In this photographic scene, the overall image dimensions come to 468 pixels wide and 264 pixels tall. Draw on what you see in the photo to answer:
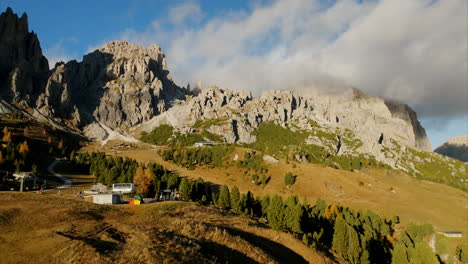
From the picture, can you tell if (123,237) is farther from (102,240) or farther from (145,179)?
(145,179)

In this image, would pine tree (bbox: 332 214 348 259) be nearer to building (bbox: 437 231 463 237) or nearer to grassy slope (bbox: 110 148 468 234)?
grassy slope (bbox: 110 148 468 234)

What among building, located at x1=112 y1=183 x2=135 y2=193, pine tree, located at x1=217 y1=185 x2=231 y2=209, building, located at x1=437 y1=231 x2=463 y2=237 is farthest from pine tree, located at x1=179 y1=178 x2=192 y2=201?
building, located at x1=437 y1=231 x2=463 y2=237

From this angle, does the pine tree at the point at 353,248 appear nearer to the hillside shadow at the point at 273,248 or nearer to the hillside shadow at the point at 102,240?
the hillside shadow at the point at 273,248

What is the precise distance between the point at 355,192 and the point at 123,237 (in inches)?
3960

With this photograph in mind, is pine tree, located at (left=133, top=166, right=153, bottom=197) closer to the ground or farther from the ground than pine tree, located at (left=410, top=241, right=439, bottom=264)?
farther from the ground

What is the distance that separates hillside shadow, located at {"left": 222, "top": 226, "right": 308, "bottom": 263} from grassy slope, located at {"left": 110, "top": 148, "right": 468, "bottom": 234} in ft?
199

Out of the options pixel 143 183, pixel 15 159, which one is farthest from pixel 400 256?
pixel 15 159

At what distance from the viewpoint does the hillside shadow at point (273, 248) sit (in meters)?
40.7

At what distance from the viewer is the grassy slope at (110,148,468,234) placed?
93875 millimetres

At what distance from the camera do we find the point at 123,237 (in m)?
31.6

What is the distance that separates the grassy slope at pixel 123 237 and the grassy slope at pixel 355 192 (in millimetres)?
61812

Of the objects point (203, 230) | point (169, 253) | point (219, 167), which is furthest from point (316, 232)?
point (219, 167)

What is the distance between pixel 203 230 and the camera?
4038cm

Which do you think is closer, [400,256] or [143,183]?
[400,256]
